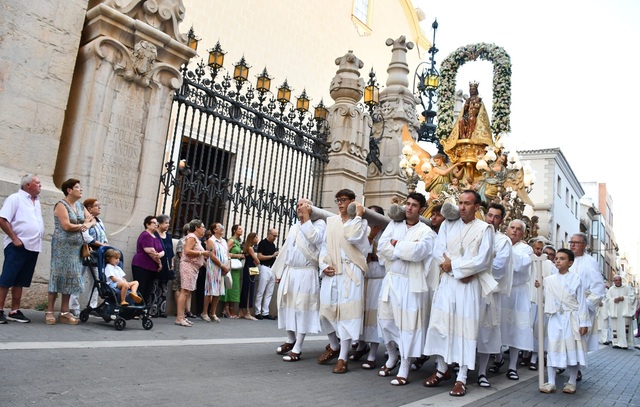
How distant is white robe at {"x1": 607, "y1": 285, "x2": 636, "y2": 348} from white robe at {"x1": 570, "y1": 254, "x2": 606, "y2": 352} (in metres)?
9.97

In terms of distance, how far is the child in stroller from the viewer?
7.72m

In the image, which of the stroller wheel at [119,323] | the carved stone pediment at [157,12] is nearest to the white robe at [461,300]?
the stroller wheel at [119,323]

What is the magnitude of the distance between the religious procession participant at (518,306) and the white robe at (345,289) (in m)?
2.32

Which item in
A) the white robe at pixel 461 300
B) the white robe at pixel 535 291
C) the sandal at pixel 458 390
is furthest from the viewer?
the white robe at pixel 535 291

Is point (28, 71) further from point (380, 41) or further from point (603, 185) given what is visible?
→ point (603, 185)

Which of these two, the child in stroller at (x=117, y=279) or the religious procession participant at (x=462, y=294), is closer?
the religious procession participant at (x=462, y=294)

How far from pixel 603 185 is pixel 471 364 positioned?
75.2 metres

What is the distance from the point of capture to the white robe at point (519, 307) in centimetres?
752

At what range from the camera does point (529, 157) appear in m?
41.8

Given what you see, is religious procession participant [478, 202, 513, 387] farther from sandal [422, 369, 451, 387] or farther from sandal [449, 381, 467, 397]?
sandal [449, 381, 467, 397]

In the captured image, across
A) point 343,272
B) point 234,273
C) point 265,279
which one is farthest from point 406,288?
point 265,279

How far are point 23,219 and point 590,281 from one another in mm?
7480

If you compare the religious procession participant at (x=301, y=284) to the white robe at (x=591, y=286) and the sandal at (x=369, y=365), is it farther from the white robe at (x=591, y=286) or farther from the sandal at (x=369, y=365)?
the white robe at (x=591, y=286)

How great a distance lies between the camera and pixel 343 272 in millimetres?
6617
